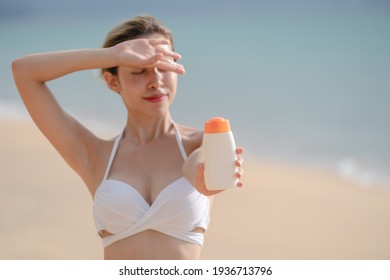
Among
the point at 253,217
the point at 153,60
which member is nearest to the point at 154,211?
the point at 153,60

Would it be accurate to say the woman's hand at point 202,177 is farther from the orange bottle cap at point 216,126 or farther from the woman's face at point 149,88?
the woman's face at point 149,88

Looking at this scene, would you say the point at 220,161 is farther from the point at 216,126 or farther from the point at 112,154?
the point at 112,154

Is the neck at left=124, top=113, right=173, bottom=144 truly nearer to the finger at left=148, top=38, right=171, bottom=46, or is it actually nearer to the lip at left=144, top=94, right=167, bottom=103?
the lip at left=144, top=94, right=167, bottom=103

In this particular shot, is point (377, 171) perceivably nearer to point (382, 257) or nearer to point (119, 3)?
point (382, 257)

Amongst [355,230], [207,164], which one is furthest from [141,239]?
[355,230]

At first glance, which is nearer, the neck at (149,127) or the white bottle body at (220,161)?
the white bottle body at (220,161)

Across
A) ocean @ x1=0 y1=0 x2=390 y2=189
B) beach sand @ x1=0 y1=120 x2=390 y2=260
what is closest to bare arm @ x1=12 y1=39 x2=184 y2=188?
beach sand @ x1=0 y1=120 x2=390 y2=260

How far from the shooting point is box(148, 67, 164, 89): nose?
1855 mm

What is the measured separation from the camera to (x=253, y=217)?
4.05m

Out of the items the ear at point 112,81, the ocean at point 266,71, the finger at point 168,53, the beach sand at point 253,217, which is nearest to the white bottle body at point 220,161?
the finger at point 168,53

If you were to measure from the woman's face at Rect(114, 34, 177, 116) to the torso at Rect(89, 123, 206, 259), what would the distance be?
127mm

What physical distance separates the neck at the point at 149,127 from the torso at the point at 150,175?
22 millimetres

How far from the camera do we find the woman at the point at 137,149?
6.08 feet
